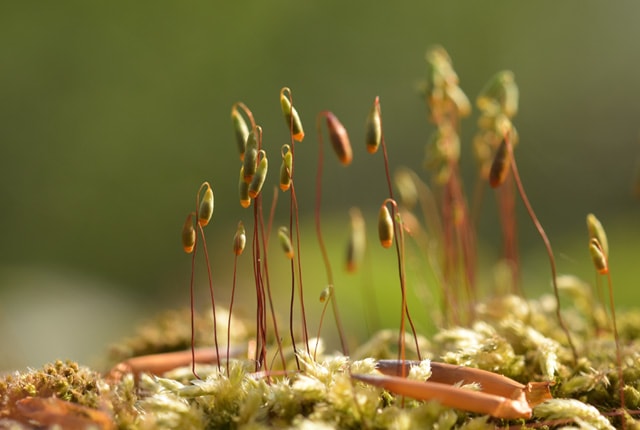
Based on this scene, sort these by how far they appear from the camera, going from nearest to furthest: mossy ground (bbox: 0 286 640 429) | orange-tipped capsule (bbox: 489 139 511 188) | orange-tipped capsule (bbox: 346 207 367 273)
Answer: mossy ground (bbox: 0 286 640 429) → orange-tipped capsule (bbox: 489 139 511 188) → orange-tipped capsule (bbox: 346 207 367 273)

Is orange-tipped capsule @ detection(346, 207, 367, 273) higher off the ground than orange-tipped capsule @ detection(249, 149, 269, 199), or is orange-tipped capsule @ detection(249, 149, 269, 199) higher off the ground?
orange-tipped capsule @ detection(249, 149, 269, 199)

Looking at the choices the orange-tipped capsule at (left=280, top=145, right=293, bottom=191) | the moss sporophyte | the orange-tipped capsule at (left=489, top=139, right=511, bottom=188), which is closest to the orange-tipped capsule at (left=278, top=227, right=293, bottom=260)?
the moss sporophyte

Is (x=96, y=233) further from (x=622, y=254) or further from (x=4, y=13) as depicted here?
(x=622, y=254)

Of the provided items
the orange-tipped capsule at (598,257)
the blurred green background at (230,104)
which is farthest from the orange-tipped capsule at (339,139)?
the blurred green background at (230,104)

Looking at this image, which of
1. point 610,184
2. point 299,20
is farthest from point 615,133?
point 299,20

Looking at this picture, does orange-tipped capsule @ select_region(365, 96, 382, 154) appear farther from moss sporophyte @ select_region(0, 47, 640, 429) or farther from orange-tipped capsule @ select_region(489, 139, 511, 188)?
orange-tipped capsule @ select_region(489, 139, 511, 188)

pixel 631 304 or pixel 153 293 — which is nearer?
pixel 631 304

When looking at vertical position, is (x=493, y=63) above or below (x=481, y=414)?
above

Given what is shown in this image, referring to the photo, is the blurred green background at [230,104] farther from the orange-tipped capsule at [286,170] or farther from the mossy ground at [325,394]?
the orange-tipped capsule at [286,170]

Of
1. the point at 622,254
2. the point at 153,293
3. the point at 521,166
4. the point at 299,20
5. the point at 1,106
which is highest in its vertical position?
the point at 299,20
